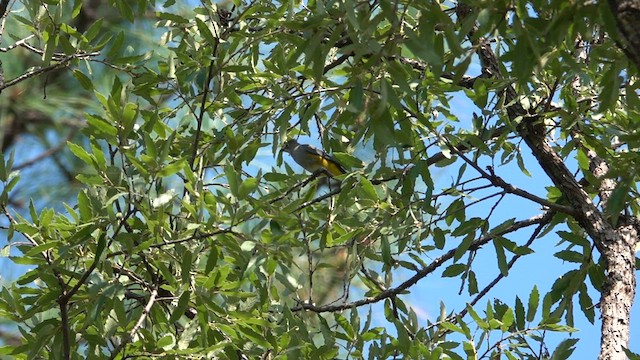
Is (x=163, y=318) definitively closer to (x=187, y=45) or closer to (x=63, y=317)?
(x=63, y=317)

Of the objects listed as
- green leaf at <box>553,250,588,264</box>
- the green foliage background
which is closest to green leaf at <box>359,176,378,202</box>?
the green foliage background

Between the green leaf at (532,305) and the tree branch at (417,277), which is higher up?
Answer: the tree branch at (417,277)

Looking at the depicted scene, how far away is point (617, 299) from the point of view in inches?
107

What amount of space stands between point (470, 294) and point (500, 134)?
0.46 meters

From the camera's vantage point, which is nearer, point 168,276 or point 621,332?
point 168,276

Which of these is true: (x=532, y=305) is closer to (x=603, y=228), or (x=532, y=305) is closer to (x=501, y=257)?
(x=501, y=257)

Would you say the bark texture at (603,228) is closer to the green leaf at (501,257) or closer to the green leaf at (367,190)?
the green leaf at (501,257)

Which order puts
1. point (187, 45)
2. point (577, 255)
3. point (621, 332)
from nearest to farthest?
1. point (621, 332)
2. point (577, 255)
3. point (187, 45)

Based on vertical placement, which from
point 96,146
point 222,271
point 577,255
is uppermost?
point 577,255

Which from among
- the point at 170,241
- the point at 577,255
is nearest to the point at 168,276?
the point at 170,241

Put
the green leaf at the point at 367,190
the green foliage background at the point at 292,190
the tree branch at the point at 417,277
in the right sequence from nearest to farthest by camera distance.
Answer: the green foliage background at the point at 292,190 < the green leaf at the point at 367,190 < the tree branch at the point at 417,277

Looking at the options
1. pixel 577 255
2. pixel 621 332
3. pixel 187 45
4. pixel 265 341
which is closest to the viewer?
pixel 265 341

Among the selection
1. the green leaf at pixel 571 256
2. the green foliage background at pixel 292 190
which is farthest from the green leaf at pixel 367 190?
the green leaf at pixel 571 256

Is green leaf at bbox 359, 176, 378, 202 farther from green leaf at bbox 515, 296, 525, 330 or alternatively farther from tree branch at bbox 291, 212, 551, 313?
green leaf at bbox 515, 296, 525, 330
